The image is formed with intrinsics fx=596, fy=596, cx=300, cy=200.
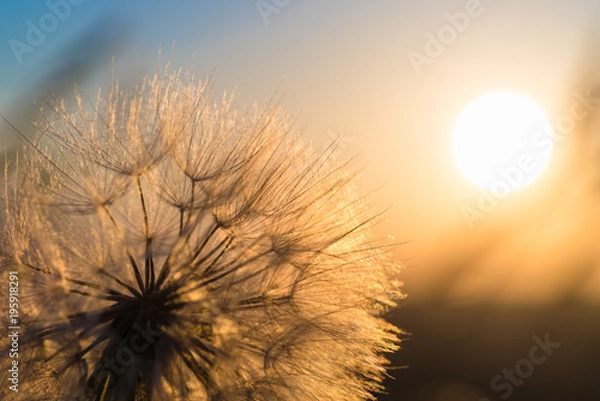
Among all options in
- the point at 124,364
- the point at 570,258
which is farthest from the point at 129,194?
the point at 570,258

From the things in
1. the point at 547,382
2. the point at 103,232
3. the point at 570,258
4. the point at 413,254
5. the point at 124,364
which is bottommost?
the point at 124,364

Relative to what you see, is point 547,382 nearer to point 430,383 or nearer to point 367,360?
point 430,383

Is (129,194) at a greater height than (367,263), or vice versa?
(367,263)

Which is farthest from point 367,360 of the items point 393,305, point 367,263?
point 367,263

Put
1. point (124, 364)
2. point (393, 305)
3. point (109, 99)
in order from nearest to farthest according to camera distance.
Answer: point (124, 364), point (109, 99), point (393, 305)

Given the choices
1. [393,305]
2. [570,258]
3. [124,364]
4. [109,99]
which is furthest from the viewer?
[570,258]

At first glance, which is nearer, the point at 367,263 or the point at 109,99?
the point at 109,99
